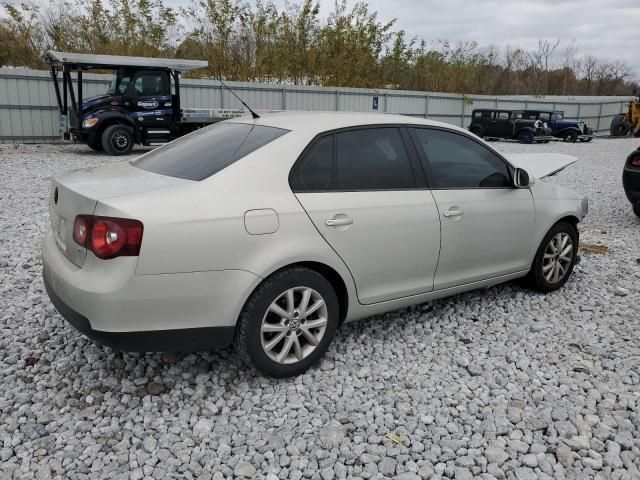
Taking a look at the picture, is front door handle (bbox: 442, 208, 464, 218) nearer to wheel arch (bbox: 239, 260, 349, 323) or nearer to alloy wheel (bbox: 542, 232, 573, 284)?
wheel arch (bbox: 239, 260, 349, 323)

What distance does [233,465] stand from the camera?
2.46 metres

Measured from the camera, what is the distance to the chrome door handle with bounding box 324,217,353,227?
305 cm

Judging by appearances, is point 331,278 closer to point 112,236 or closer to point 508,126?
point 112,236

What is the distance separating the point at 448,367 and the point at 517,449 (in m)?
0.83

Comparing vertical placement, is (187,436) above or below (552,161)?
below

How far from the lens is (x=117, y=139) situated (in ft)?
44.1

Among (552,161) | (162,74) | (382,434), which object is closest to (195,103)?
(162,74)

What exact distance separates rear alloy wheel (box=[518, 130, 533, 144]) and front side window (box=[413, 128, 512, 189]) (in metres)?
20.2

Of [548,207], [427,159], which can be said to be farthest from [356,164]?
[548,207]

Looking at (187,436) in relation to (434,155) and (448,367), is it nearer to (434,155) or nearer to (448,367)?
(448,367)

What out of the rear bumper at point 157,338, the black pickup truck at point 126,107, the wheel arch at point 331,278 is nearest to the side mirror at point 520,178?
the wheel arch at point 331,278

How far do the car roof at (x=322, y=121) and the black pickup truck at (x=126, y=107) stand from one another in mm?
10707

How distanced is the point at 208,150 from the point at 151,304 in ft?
3.63

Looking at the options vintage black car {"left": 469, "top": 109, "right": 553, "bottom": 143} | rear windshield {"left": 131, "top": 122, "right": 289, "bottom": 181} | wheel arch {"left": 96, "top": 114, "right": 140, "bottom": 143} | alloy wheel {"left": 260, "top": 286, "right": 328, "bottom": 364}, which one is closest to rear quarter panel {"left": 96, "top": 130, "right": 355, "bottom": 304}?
rear windshield {"left": 131, "top": 122, "right": 289, "bottom": 181}
